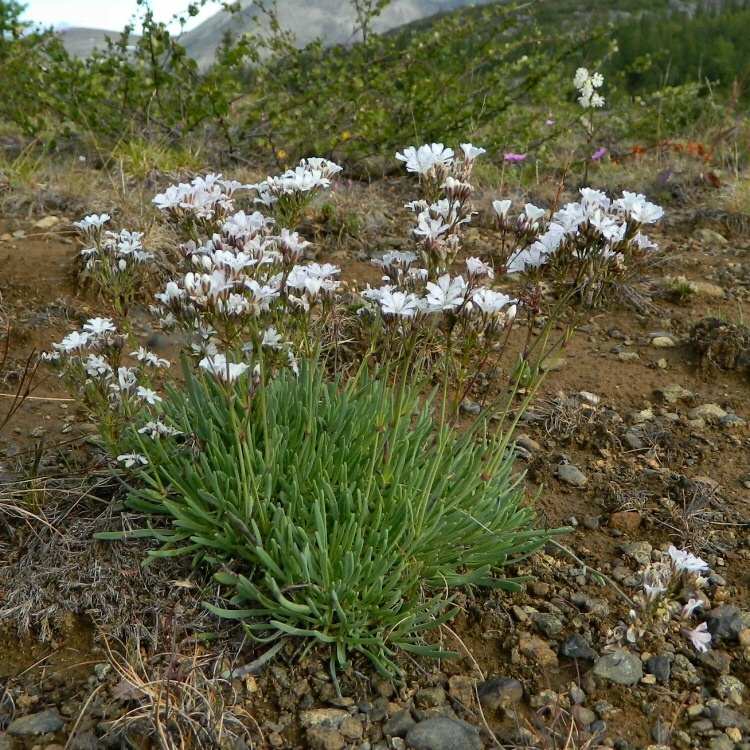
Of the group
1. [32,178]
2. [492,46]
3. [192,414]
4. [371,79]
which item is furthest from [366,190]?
[192,414]

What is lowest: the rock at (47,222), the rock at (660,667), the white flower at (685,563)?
the rock at (660,667)

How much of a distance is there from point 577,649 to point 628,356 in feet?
7.86

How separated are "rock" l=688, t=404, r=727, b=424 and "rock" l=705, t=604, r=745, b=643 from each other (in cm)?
142

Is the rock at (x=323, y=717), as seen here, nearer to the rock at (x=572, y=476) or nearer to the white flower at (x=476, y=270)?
the white flower at (x=476, y=270)

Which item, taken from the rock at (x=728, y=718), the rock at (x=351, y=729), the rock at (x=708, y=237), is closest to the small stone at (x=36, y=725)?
the rock at (x=351, y=729)

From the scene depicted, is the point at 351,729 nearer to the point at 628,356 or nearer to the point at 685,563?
the point at 685,563

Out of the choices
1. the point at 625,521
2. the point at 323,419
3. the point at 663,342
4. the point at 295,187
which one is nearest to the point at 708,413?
the point at 663,342

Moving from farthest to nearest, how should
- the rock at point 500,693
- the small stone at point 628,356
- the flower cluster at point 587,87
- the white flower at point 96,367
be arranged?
the flower cluster at point 587,87, the small stone at point 628,356, the white flower at point 96,367, the rock at point 500,693

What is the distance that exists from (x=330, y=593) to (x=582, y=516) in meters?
1.34

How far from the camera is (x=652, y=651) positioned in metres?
2.60

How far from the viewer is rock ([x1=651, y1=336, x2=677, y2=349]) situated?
467 centimetres

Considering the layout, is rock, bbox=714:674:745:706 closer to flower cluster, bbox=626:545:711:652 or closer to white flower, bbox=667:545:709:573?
flower cluster, bbox=626:545:711:652

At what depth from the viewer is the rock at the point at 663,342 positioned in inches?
184

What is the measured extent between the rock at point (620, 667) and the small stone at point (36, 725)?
1.71m
